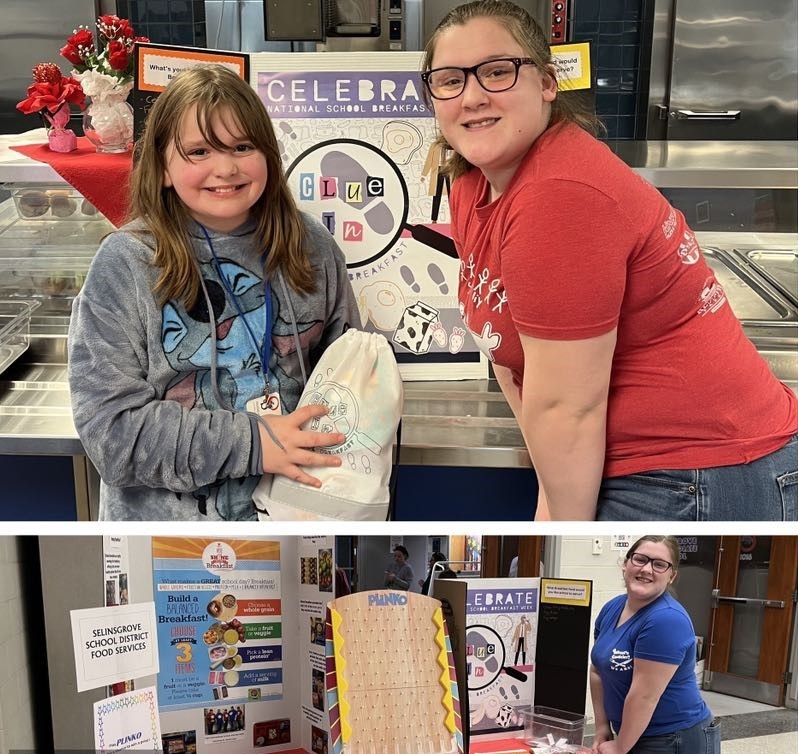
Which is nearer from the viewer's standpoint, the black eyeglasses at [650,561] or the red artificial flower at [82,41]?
the black eyeglasses at [650,561]

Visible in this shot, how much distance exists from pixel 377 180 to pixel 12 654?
1571mm

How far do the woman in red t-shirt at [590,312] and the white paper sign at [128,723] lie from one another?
2.33 ft

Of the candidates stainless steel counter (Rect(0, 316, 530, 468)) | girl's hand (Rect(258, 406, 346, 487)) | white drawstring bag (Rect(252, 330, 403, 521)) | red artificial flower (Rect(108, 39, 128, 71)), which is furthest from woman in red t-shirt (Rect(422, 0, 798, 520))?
red artificial flower (Rect(108, 39, 128, 71))

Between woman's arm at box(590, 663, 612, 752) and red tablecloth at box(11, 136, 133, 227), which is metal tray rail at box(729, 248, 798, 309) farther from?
woman's arm at box(590, 663, 612, 752)

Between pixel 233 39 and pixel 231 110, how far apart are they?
12.5 feet

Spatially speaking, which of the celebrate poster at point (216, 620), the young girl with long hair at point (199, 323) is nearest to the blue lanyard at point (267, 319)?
the young girl with long hair at point (199, 323)

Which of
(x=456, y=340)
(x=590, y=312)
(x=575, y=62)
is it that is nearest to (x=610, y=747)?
(x=590, y=312)

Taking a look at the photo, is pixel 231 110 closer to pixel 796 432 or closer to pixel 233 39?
pixel 796 432

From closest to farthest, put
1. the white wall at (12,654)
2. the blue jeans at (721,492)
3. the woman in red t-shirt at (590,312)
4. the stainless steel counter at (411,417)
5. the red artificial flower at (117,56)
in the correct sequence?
the white wall at (12,654), the woman in red t-shirt at (590,312), the blue jeans at (721,492), the stainless steel counter at (411,417), the red artificial flower at (117,56)

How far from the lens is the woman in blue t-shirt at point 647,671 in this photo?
562mm

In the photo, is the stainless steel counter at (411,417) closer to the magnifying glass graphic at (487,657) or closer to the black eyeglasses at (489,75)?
the black eyeglasses at (489,75)

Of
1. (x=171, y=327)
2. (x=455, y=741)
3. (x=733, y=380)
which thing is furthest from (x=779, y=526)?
(x=171, y=327)

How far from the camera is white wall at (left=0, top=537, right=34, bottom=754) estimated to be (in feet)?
1.79

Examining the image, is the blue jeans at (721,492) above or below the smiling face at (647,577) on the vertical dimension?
below
